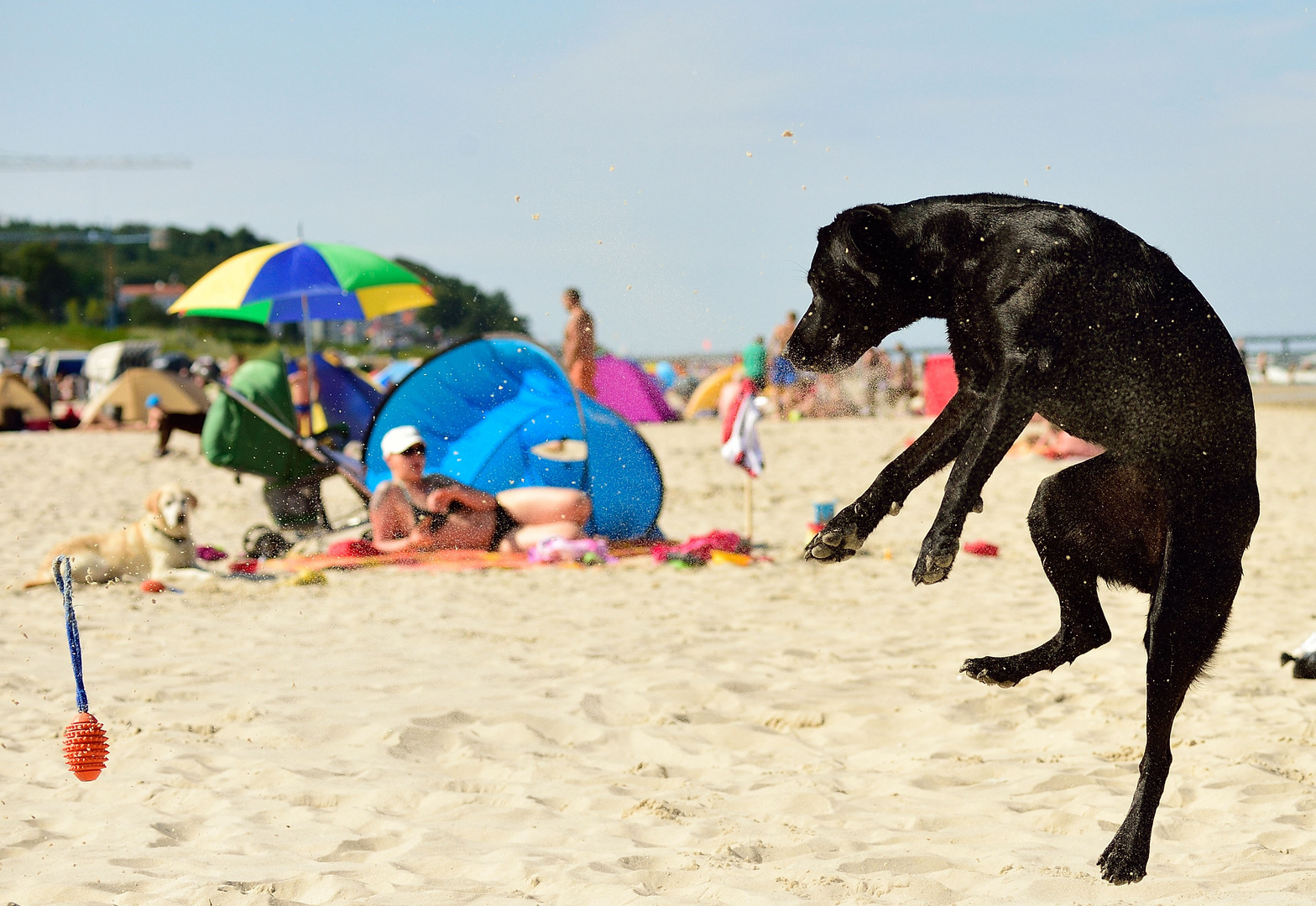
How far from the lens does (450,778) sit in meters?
3.94

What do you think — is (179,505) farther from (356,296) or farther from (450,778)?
(450,778)

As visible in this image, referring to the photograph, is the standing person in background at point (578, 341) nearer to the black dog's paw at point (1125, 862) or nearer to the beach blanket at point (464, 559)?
the beach blanket at point (464, 559)

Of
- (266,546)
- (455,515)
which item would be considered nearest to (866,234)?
(455,515)

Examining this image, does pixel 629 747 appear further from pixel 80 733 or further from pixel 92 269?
pixel 92 269

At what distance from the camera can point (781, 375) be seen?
16453 millimetres

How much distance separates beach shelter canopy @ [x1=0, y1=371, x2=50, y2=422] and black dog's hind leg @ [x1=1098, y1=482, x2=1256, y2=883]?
843 inches

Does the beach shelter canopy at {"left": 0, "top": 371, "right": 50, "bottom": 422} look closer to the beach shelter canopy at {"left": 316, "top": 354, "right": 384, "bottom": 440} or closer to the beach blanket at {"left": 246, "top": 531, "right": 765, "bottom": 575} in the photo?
the beach shelter canopy at {"left": 316, "top": 354, "right": 384, "bottom": 440}

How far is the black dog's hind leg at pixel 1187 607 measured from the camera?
243 cm

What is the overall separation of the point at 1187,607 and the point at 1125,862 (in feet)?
2.05

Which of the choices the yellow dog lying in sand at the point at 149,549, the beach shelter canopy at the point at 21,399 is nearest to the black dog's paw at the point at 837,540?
the yellow dog lying in sand at the point at 149,549

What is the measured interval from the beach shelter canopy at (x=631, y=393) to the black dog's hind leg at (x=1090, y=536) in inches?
608

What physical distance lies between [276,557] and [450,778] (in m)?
4.95

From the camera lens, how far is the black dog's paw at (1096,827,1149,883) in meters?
2.66

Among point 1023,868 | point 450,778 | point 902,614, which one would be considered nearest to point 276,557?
point 902,614
